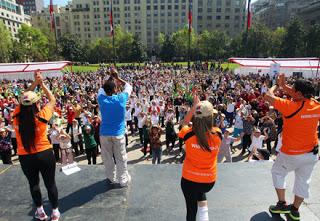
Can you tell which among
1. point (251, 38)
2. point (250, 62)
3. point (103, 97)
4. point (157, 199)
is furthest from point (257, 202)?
point (251, 38)

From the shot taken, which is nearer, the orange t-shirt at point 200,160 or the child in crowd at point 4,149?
the orange t-shirt at point 200,160

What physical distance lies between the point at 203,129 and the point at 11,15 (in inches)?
4418

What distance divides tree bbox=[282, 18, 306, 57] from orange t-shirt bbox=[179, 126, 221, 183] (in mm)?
59663

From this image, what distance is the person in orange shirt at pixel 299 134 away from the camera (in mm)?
3205

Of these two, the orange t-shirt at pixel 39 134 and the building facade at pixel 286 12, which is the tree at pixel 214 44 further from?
the orange t-shirt at pixel 39 134

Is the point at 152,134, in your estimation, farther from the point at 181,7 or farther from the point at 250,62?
the point at 181,7

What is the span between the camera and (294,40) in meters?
54.3

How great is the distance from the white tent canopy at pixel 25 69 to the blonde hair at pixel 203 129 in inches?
1166

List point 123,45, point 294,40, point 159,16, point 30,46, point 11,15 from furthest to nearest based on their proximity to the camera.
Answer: point 159,16
point 11,15
point 123,45
point 30,46
point 294,40

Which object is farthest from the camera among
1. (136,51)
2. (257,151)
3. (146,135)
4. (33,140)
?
(136,51)

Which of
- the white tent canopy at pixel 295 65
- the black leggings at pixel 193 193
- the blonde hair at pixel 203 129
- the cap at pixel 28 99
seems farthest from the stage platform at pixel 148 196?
the white tent canopy at pixel 295 65

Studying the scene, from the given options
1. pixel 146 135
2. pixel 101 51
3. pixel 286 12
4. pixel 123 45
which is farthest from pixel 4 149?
pixel 286 12

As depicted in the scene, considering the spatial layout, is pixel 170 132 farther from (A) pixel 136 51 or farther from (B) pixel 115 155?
(A) pixel 136 51

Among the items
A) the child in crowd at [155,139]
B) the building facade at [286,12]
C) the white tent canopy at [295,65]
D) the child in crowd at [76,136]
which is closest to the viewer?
the child in crowd at [155,139]
